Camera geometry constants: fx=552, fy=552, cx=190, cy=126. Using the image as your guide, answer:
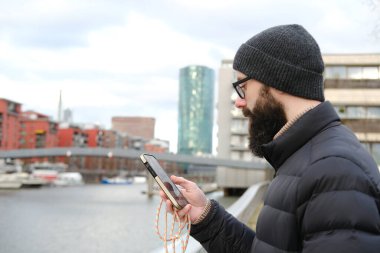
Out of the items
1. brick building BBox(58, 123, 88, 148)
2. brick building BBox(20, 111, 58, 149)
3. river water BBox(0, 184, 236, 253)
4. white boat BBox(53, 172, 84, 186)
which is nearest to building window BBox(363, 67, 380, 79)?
river water BBox(0, 184, 236, 253)

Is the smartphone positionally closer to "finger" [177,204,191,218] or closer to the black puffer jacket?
→ "finger" [177,204,191,218]

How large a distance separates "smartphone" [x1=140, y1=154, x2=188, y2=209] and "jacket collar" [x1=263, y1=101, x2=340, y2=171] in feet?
1.77

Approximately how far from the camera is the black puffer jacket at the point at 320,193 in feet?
4.40

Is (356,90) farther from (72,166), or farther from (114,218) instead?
(72,166)

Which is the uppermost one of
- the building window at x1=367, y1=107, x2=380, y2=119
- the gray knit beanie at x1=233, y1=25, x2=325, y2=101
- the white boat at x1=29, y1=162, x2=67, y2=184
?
the building window at x1=367, y1=107, x2=380, y2=119

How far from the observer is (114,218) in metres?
37.7

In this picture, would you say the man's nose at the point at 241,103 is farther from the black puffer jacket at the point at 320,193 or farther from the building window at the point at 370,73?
the building window at the point at 370,73

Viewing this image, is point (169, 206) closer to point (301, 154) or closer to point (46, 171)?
point (301, 154)

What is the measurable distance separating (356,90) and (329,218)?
41.5 metres

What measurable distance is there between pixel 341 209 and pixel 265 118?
1.63 ft

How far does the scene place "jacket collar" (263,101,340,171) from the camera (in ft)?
5.39

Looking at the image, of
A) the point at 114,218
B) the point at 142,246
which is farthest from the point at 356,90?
the point at 142,246

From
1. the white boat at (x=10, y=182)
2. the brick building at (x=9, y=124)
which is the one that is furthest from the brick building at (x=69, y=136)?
the white boat at (x=10, y=182)

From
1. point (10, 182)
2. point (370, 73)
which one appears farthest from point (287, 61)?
point (10, 182)
